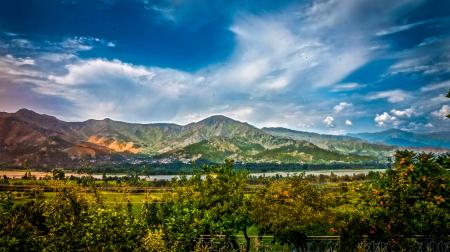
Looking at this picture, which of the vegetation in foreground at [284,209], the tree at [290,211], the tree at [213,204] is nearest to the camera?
the vegetation in foreground at [284,209]

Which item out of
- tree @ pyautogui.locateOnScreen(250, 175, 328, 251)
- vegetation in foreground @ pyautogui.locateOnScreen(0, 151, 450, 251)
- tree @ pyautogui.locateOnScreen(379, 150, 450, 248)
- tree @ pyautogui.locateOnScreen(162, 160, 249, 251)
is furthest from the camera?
Answer: tree @ pyautogui.locateOnScreen(250, 175, 328, 251)

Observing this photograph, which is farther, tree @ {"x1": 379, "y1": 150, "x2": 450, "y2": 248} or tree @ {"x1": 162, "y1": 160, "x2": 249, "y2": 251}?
tree @ {"x1": 162, "y1": 160, "x2": 249, "y2": 251}

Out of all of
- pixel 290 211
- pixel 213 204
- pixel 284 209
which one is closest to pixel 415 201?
pixel 290 211

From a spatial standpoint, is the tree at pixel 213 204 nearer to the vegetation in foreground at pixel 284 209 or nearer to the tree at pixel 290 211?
the vegetation in foreground at pixel 284 209

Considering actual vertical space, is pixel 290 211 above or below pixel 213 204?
below

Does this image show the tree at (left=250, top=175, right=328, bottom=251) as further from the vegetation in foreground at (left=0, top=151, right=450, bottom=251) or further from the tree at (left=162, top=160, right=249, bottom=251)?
the tree at (left=162, top=160, right=249, bottom=251)

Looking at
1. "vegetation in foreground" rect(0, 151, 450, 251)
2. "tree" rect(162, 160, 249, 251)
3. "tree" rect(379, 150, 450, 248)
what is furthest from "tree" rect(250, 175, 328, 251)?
"tree" rect(379, 150, 450, 248)

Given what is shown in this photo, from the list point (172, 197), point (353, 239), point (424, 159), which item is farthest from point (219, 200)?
point (424, 159)

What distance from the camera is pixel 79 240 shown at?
1341cm

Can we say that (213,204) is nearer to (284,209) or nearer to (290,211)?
(284,209)

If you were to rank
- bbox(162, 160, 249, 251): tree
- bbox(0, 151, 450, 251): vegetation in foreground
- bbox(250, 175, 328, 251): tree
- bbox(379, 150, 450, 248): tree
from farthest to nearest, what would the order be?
bbox(250, 175, 328, 251): tree, bbox(162, 160, 249, 251): tree, bbox(379, 150, 450, 248): tree, bbox(0, 151, 450, 251): vegetation in foreground

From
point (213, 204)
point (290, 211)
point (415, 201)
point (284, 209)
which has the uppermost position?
point (415, 201)

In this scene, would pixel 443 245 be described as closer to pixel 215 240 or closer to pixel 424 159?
pixel 424 159

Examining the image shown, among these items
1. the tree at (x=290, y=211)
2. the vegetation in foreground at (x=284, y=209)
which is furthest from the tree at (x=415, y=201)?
the tree at (x=290, y=211)
